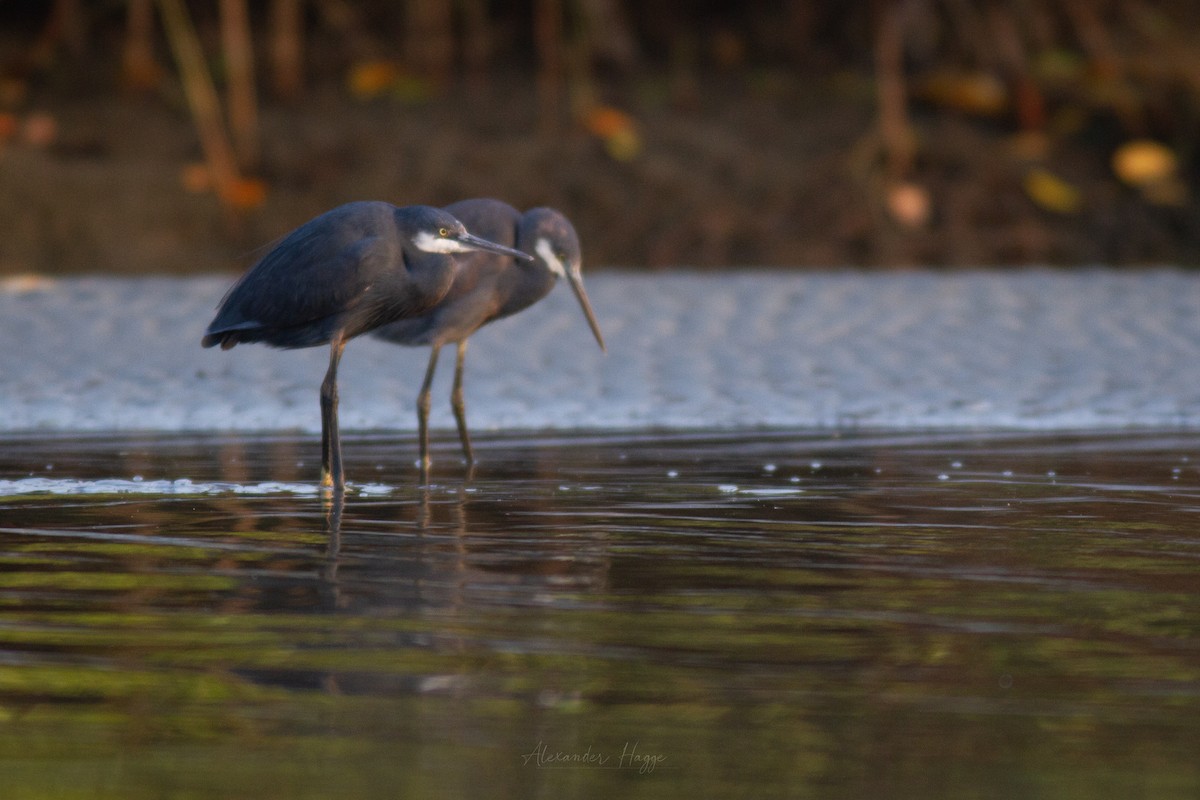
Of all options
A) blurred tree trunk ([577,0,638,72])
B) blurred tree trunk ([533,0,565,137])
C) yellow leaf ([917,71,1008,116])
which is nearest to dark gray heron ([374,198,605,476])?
blurred tree trunk ([533,0,565,137])

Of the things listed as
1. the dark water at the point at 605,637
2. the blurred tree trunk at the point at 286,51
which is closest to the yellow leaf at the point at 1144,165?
the blurred tree trunk at the point at 286,51

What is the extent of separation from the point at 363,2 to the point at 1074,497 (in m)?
13.3

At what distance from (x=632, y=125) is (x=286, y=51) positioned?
3.12m

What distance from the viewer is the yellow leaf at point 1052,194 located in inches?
637

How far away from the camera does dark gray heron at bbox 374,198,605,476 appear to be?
7012 mm

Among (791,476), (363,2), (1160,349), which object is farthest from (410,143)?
(791,476)

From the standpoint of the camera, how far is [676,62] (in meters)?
17.8

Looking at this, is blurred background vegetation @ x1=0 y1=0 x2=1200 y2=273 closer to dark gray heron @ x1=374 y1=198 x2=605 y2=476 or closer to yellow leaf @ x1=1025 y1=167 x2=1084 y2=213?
yellow leaf @ x1=1025 y1=167 x2=1084 y2=213

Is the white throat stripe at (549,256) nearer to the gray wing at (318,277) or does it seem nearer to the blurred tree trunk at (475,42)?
the gray wing at (318,277)

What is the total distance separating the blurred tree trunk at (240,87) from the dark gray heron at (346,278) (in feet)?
29.3

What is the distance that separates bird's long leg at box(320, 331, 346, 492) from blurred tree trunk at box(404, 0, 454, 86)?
11.0 meters

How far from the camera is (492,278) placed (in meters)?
7.08

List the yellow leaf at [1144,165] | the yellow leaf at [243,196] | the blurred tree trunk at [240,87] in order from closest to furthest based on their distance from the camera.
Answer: the blurred tree trunk at [240,87] < the yellow leaf at [243,196] < the yellow leaf at [1144,165]

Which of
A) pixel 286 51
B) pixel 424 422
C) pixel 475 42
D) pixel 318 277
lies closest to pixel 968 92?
pixel 475 42
